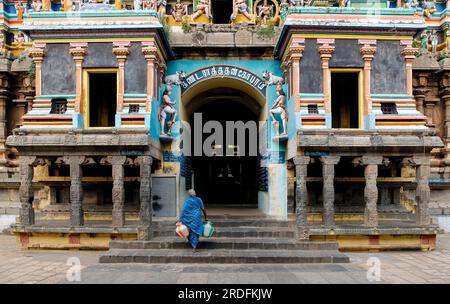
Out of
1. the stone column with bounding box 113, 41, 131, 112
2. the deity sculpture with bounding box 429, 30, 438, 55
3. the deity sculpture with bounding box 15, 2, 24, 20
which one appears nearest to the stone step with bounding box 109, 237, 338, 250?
the stone column with bounding box 113, 41, 131, 112

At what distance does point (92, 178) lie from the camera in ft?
43.0

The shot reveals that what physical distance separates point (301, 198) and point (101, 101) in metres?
7.06

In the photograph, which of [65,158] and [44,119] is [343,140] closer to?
[65,158]

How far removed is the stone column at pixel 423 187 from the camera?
11273 millimetres

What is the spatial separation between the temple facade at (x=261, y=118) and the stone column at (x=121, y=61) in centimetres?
3

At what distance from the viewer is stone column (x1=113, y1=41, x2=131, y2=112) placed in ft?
39.6

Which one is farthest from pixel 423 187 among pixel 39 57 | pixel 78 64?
pixel 39 57

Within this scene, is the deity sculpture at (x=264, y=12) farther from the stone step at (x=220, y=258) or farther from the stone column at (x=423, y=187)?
the stone step at (x=220, y=258)

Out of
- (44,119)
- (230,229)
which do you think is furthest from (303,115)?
(44,119)

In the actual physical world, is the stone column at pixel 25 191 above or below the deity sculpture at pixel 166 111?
below

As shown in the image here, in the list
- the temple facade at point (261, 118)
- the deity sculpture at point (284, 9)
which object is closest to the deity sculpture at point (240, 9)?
the temple facade at point (261, 118)

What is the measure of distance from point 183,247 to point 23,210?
422 cm

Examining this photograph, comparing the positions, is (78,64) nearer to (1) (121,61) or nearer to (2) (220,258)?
(1) (121,61)

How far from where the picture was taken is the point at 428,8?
16.3 metres
